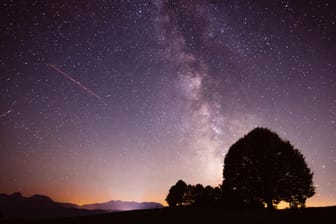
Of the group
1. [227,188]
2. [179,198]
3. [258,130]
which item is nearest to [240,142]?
[258,130]

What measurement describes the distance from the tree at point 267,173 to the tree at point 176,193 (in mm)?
46361

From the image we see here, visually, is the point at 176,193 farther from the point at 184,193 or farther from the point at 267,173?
the point at 267,173

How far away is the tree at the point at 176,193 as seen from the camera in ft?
258

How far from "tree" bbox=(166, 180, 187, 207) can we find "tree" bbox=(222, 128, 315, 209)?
46361 millimetres

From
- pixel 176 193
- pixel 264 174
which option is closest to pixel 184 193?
pixel 176 193

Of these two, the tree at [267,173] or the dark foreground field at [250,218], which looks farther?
the tree at [267,173]

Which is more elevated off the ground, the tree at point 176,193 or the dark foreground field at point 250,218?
the tree at point 176,193

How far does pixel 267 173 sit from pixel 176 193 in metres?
51.9

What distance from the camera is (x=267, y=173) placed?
31.7 metres

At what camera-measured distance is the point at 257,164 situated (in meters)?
32.5

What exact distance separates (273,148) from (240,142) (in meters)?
4.15

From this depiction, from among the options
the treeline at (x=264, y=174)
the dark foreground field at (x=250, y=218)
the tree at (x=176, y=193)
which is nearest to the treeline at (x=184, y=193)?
the tree at (x=176, y=193)

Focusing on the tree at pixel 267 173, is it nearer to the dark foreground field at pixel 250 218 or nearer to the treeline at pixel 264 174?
the treeline at pixel 264 174

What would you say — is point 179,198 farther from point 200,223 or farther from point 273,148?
point 200,223
